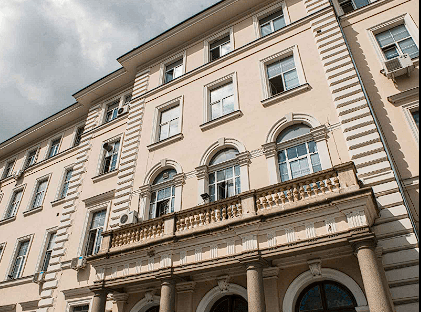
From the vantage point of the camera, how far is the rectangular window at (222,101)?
48.2ft

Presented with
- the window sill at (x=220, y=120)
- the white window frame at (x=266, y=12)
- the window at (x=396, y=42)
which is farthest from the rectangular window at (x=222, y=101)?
the window at (x=396, y=42)

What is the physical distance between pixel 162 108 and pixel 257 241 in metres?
9.91

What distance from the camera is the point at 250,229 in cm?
929

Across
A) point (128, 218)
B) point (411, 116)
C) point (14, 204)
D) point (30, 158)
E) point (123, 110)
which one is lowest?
point (128, 218)

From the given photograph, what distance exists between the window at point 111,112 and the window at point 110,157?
93.6 inches

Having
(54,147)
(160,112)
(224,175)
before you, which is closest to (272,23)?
(160,112)

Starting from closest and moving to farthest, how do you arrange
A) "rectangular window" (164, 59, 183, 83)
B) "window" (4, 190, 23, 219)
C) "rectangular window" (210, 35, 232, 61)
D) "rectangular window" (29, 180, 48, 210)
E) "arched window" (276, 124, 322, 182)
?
"arched window" (276, 124, 322, 182) → "rectangular window" (210, 35, 232, 61) → "rectangular window" (164, 59, 183, 83) → "rectangular window" (29, 180, 48, 210) → "window" (4, 190, 23, 219)

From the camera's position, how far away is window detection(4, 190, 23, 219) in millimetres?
22391

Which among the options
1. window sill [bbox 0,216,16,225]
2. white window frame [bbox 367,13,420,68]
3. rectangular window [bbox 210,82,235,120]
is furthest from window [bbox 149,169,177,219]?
window sill [bbox 0,216,16,225]

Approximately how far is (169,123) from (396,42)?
33.5 ft

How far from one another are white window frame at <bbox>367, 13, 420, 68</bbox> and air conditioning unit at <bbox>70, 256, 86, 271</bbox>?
46.8ft

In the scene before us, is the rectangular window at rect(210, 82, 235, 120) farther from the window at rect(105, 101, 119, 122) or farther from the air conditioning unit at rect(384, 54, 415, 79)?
the window at rect(105, 101, 119, 122)

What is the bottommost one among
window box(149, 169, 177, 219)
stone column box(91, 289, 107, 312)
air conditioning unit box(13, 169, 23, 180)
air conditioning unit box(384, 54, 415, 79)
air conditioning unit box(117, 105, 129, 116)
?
stone column box(91, 289, 107, 312)

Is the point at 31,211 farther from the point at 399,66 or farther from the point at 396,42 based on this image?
the point at 396,42
